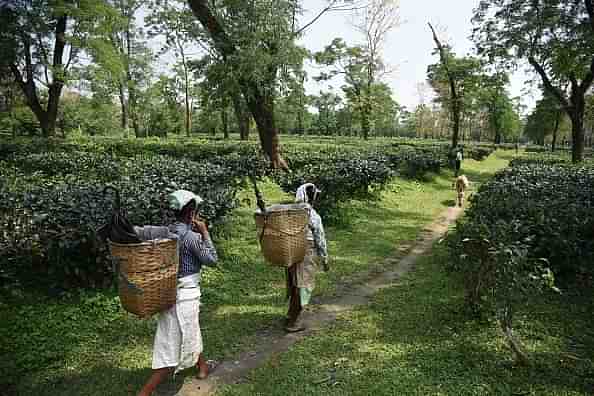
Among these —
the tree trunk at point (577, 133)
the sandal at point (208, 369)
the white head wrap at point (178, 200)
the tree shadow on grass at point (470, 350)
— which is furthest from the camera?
the tree trunk at point (577, 133)

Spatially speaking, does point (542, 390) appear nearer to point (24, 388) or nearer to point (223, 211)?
point (24, 388)

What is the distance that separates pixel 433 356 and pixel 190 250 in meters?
2.41

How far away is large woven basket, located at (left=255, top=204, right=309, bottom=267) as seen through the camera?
351 centimetres

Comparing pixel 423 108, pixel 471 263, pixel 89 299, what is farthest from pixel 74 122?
pixel 423 108

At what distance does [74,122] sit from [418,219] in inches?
1526

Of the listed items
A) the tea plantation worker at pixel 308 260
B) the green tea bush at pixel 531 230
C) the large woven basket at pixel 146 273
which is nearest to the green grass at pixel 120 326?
the tea plantation worker at pixel 308 260

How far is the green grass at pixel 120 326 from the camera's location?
336 cm

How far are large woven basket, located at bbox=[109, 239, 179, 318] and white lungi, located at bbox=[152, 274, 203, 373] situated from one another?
0.22 meters

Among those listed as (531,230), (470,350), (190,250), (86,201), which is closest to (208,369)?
(190,250)

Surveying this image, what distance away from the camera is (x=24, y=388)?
322 centimetres

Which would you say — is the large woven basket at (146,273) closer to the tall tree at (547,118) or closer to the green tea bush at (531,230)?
the green tea bush at (531,230)

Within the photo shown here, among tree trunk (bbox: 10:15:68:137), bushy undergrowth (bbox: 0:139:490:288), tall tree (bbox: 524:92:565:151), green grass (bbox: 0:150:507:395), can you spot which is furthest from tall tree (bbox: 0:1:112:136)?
tall tree (bbox: 524:92:565:151)

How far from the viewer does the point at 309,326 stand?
4332 millimetres

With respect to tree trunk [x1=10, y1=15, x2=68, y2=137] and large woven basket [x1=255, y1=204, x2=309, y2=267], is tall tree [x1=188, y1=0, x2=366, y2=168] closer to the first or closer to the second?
large woven basket [x1=255, y1=204, x2=309, y2=267]
